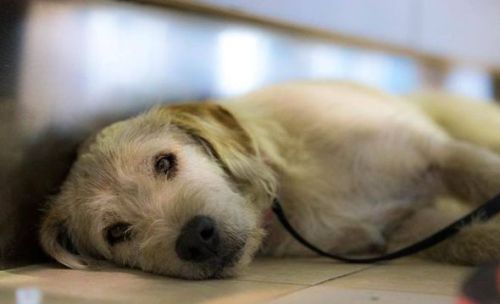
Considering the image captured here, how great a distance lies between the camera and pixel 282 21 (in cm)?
299

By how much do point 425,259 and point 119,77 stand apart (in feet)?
3.55

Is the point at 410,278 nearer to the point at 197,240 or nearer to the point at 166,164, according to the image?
the point at 197,240

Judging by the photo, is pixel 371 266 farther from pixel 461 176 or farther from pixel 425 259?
pixel 461 176

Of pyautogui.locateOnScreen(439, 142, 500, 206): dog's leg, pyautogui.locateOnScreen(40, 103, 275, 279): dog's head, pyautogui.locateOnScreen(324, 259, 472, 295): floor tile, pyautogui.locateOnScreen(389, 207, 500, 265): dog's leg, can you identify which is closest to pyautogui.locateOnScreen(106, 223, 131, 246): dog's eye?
pyautogui.locateOnScreen(40, 103, 275, 279): dog's head

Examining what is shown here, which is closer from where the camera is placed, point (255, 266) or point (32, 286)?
point (32, 286)

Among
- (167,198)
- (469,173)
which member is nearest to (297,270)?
(167,198)

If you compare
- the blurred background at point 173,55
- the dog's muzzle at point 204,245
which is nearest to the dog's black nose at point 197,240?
the dog's muzzle at point 204,245

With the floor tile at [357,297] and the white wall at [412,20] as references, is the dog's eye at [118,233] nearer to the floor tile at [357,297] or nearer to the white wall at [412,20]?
the floor tile at [357,297]

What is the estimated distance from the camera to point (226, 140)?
210cm

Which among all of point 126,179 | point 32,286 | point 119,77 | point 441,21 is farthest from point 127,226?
point 441,21

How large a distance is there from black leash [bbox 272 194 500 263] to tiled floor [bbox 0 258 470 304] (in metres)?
0.04

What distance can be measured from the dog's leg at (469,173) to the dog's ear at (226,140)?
52 cm

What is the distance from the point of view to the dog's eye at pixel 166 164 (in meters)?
1.97

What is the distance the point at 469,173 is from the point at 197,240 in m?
0.84
